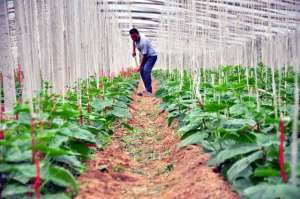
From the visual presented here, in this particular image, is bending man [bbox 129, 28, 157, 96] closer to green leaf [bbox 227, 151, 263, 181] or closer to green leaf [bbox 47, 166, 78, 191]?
green leaf [bbox 227, 151, 263, 181]

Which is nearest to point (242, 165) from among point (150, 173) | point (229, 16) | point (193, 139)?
point (193, 139)

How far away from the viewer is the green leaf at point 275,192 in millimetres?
2248

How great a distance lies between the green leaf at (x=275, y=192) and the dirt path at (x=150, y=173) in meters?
0.52

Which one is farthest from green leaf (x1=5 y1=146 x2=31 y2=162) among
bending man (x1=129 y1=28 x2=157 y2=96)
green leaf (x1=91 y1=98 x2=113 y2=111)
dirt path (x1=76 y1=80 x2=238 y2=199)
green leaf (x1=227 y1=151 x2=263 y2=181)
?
bending man (x1=129 y1=28 x2=157 y2=96)

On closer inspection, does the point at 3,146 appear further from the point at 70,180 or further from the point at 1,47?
the point at 1,47

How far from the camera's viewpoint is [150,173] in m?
4.36

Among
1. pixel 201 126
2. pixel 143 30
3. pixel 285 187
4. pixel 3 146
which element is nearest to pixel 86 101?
pixel 201 126

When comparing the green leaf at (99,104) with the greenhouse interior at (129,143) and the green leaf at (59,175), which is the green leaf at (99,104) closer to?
the greenhouse interior at (129,143)

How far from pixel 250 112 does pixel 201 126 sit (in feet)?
1.93

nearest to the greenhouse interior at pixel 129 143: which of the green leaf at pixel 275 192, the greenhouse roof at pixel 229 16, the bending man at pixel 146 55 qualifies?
the green leaf at pixel 275 192

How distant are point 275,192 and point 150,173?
7.24 ft

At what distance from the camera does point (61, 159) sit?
10.2 ft

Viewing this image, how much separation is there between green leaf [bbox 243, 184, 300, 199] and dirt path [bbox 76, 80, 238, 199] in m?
0.52

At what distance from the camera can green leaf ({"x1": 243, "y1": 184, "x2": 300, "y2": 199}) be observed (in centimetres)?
225
